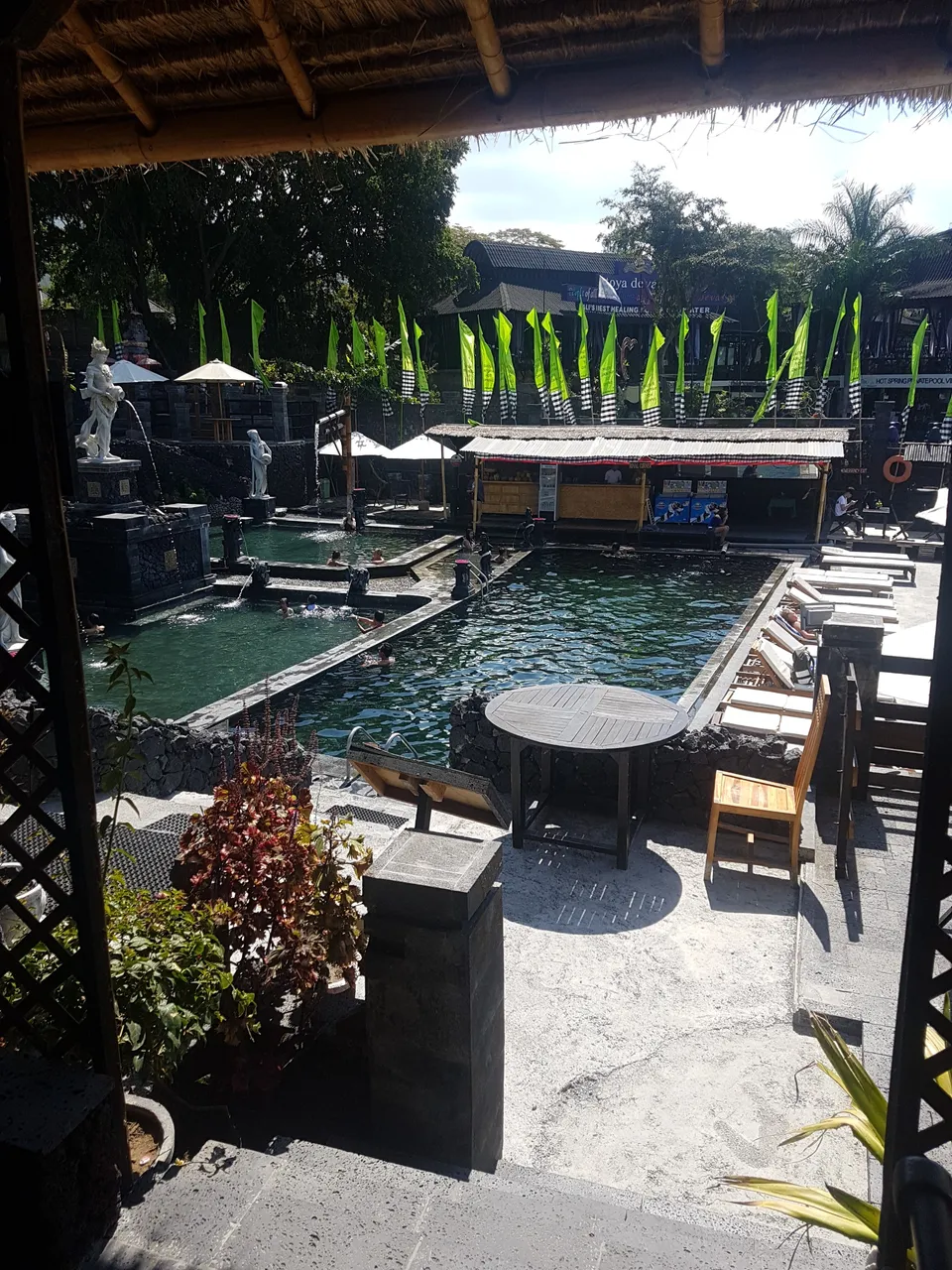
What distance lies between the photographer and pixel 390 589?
825 inches

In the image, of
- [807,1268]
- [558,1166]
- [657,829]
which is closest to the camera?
[807,1268]

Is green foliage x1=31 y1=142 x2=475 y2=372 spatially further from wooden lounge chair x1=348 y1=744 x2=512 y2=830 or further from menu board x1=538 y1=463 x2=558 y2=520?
wooden lounge chair x1=348 y1=744 x2=512 y2=830

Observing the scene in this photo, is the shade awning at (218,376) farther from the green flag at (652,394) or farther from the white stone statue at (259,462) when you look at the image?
the green flag at (652,394)

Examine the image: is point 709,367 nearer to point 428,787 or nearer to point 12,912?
point 428,787

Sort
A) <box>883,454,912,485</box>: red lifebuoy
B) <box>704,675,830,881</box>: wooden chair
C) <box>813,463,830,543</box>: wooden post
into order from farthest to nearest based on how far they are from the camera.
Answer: <box>883,454,912,485</box>: red lifebuoy → <box>813,463,830,543</box>: wooden post → <box>704,675,830,881</box>: wooden chair

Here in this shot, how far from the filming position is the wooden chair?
707 centimetres

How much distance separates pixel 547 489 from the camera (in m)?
27.8

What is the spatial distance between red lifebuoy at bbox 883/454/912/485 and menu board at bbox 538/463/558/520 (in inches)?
401

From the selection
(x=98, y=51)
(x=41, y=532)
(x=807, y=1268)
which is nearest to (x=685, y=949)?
(x=807, y=1268)

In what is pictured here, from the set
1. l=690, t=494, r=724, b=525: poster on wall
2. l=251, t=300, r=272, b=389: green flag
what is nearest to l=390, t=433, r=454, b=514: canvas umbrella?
l=690, t=494, r=724, b=525: poster on wall

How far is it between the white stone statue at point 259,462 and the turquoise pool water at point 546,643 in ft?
32.9

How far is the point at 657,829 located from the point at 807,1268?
5.51 meters

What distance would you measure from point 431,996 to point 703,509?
24.7 m

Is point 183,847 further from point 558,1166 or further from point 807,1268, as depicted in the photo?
point 807,1268
